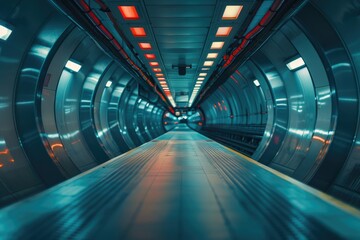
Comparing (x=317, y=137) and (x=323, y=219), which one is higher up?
(x=317, y=137)

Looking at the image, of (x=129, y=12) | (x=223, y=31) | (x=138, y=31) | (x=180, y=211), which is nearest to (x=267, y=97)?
(x=223, y=31)

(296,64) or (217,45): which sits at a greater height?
(217,45)

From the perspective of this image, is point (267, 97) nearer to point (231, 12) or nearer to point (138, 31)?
point (231, 12)

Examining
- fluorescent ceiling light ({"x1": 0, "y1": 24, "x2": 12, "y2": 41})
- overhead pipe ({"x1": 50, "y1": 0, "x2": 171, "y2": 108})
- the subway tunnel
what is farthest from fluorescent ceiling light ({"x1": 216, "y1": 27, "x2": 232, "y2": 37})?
fluorescent ceiling light ({"x1": 0, "y1": 24, "x2": 12, "y2": 41})

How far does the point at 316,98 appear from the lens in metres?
7.00

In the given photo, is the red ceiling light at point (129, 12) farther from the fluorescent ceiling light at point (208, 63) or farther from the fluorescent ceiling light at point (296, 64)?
the fluorescent ceiling light at point (296, 64)

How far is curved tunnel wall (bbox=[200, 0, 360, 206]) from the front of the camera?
16.9 ft

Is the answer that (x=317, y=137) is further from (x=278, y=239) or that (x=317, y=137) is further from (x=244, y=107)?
(x=244, y=107)

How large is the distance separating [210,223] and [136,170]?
3.10 m

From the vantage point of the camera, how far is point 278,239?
222cm

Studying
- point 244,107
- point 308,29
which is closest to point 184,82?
point 244,107

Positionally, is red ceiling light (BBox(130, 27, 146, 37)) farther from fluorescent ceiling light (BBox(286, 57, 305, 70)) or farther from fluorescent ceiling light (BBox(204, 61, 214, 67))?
fluorescent ceiling light (BBox(286, 57, 305, 70))

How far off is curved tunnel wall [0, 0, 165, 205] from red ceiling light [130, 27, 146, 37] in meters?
1.71

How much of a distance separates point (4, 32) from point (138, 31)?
316cm
